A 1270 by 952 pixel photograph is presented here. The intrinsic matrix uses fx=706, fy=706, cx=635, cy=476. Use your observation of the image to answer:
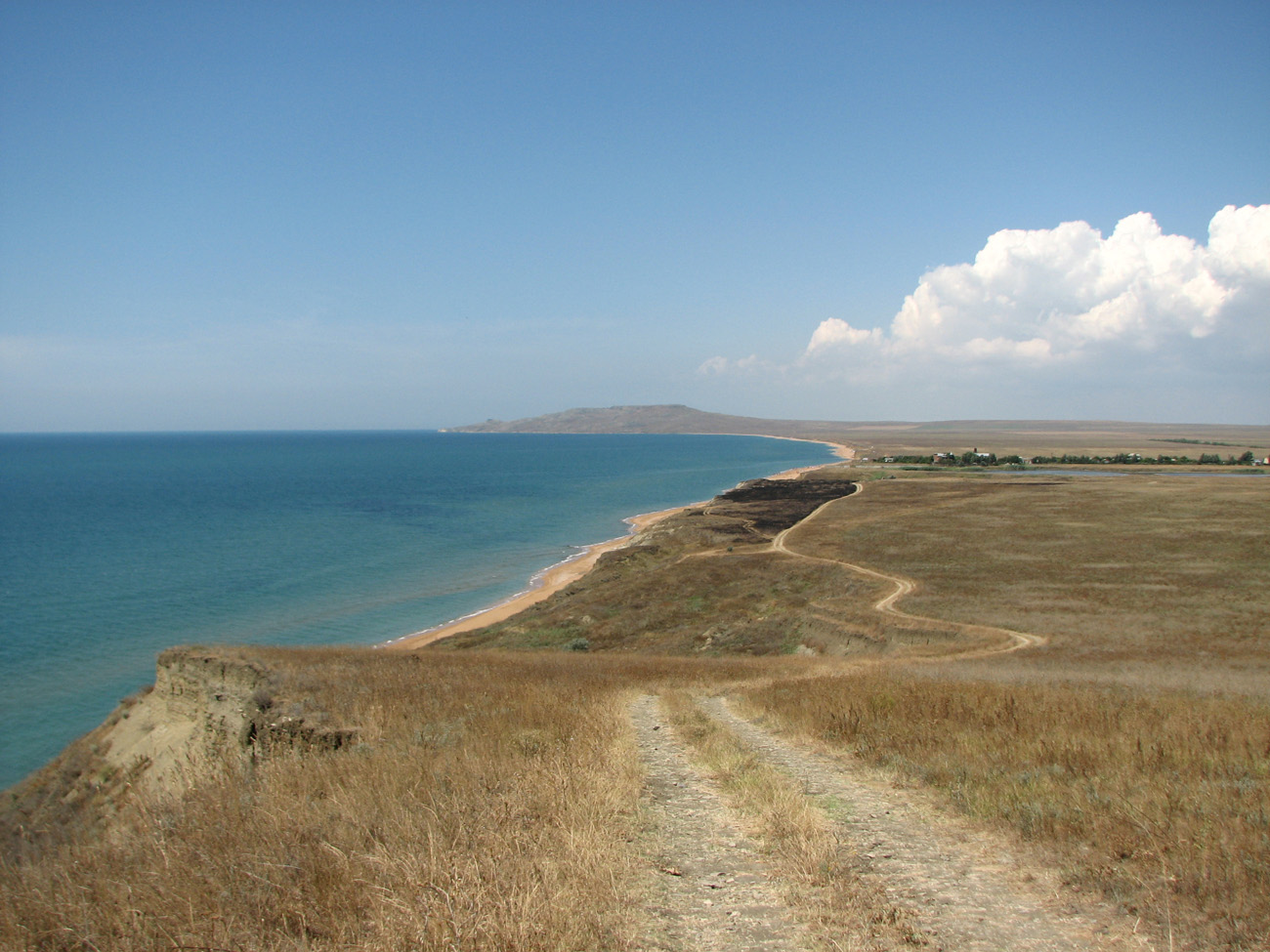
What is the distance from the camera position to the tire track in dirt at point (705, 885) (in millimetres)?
4410

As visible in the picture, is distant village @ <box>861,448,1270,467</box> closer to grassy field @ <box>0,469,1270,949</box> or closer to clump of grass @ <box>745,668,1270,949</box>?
grassy field @ <box>0,469,1270,949</box>

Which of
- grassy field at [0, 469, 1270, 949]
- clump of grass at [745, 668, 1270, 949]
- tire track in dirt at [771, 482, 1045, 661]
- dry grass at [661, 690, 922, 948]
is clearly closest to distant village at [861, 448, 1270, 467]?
tire track in dirt at [771, 482, 1045, 661]

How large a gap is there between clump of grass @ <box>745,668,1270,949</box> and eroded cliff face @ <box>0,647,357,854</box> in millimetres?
8594

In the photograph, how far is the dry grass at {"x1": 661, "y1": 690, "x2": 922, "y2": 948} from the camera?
4.48 metres

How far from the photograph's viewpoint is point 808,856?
550 cm

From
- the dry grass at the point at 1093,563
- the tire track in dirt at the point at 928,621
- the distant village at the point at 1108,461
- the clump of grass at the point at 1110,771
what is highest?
the distant village at the point at 1108,461

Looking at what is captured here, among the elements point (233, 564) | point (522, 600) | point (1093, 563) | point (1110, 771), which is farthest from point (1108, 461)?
point (1110, 771)

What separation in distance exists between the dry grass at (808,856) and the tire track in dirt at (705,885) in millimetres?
162

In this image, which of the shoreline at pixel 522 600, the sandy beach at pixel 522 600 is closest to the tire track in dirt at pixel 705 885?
the shoreline at pixel 522 600

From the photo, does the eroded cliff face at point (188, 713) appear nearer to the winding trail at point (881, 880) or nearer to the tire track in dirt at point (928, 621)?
the winding trail at point (881, 880)

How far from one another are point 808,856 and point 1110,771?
4.24m

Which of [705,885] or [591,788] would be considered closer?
[705,885]

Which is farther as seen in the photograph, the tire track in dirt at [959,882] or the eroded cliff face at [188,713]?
the eroded cliff face at [188,713]

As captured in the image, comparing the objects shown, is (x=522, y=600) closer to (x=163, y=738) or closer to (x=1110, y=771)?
(x=163, y=738)
